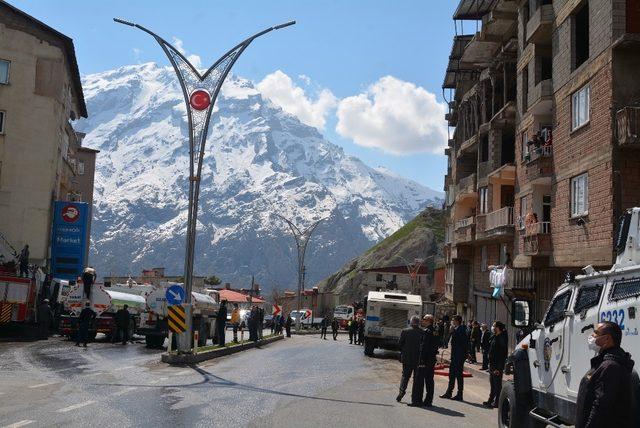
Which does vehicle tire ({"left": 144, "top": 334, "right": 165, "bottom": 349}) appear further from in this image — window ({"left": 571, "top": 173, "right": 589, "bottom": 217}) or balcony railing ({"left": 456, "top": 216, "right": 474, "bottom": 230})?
balcony railing ({"left": 456, "top": 216, "right": 474, "bottom": 230})

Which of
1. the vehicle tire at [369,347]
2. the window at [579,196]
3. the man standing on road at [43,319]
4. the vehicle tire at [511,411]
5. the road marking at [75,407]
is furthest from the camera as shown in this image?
the vehicle tire at [369,347]

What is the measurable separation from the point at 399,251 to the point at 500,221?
3944 inches

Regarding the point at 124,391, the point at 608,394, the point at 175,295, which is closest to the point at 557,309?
the point at 608,394

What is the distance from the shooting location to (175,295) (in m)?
22.2

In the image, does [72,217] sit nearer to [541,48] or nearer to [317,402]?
[541,48]

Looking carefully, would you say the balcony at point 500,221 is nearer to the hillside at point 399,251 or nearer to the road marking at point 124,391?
the road marking at point 124,391

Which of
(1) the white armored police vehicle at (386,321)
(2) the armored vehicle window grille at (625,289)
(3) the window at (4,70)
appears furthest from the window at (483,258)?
(2) the armored vehicle window grille at (625,289)

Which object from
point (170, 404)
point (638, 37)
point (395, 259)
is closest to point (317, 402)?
point (170, 404)

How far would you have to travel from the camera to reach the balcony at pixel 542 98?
2814 cm

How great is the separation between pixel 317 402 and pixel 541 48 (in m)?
20.7

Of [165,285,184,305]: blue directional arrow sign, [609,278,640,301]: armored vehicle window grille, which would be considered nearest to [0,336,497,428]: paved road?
[165,285,184,305]: blue directional arrow sign

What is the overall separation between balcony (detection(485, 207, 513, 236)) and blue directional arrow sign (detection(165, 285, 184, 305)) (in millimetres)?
16106

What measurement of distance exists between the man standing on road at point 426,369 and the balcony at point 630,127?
32.1 feet

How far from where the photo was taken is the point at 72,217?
44844 millimetres
